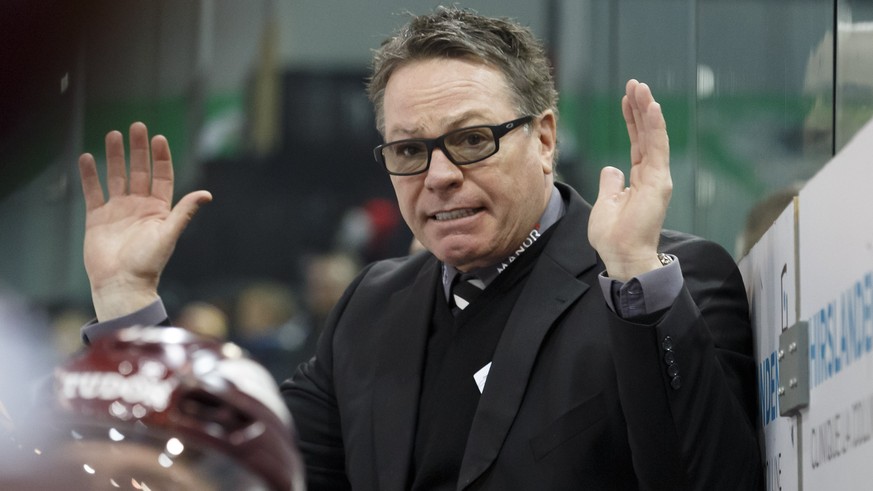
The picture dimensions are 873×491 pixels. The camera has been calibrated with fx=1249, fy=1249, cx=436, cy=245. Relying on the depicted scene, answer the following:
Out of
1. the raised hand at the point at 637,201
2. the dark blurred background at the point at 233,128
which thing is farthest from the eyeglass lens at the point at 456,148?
the dark blurred background at the point at 233,128

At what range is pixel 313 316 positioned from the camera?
6.64 meters

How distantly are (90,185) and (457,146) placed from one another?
71 cm

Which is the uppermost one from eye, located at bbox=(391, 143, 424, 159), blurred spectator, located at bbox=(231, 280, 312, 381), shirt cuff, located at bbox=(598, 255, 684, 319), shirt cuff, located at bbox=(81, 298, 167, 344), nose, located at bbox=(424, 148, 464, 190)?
eye, located at bbox=(391, 143, 424, 159)

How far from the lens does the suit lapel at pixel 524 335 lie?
215cm

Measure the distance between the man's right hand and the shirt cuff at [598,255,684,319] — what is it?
81 cm

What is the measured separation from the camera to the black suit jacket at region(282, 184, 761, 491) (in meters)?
1.90

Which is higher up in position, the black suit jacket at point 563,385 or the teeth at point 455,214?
the teeth at point 455,214

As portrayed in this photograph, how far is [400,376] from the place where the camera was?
2416 millimetres

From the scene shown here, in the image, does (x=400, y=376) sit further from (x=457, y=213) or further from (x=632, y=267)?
(x=632, y=267)

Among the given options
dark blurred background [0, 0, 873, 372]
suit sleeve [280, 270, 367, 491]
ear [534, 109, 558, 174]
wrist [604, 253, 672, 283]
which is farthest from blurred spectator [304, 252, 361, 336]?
wrist [604, 253, 672, 283]

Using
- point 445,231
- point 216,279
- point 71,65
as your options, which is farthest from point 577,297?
point 71,65

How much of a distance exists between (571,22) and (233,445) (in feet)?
16.2

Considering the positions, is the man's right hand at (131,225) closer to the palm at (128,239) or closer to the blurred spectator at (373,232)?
the palm at (128,239)

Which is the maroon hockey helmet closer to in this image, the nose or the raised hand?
the raised hand
